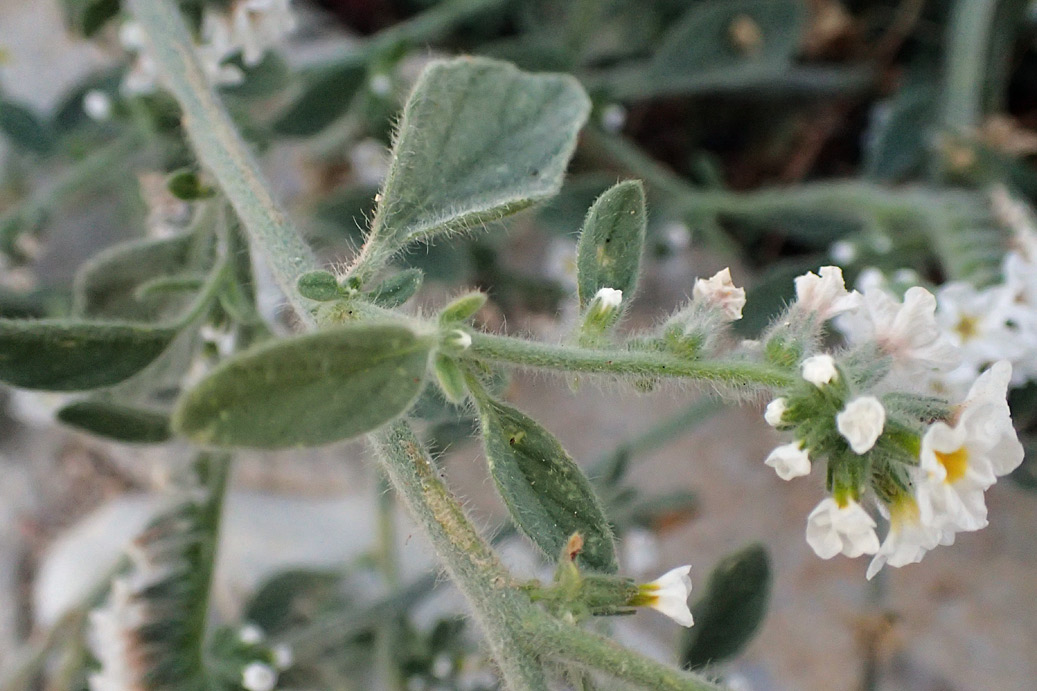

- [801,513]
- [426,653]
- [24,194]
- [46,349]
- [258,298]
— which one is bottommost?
[801,513]

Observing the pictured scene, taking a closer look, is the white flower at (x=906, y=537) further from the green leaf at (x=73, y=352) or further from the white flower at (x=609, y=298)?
the green leaf at (x=73, y=352)

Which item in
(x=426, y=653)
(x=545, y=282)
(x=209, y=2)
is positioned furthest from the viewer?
(x=545, y=282)

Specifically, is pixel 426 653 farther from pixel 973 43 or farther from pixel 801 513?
pixel 973 43

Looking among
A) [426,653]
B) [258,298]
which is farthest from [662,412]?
[258,298]

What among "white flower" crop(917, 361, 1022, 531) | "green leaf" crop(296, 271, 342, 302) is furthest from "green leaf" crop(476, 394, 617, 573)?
"white flower" crop(917, 361, 1022, 531)

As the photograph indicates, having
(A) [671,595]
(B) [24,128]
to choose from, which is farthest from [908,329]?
(B) [24,128]

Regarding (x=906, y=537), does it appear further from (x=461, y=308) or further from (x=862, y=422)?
(x=461, y=308)

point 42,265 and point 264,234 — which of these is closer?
point 264,234
